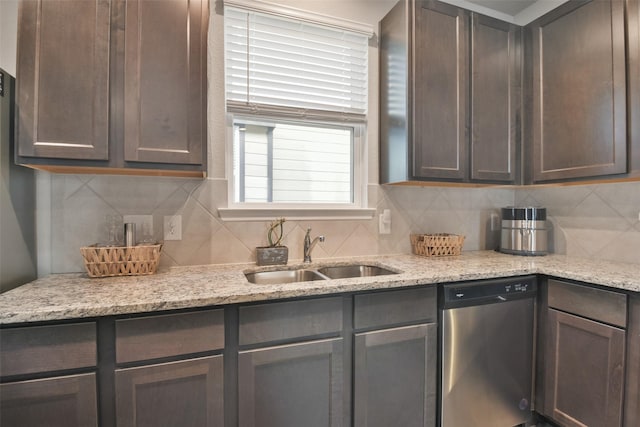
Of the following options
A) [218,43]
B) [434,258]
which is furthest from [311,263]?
[218,43]

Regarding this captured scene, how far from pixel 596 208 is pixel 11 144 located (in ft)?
10.5

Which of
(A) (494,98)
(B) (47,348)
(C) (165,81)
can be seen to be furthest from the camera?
(A) (494,98)

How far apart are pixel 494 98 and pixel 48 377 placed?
2.60 metres

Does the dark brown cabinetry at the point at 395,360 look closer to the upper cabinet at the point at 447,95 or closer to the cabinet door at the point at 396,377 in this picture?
the cabinet door at the point at 396,377

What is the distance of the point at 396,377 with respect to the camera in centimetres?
143

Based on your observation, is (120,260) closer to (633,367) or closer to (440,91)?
(440,91)

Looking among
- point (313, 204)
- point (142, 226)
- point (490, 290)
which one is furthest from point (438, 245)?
point (142, 226)

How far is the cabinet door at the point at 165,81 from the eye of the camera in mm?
1329

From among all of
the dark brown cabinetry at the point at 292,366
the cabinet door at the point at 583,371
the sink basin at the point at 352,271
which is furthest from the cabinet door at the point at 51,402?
the cabinet door at the point at 583,371

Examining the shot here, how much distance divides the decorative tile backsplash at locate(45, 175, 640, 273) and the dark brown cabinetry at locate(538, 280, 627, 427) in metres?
0.69

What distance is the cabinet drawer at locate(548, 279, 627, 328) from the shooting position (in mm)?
1385

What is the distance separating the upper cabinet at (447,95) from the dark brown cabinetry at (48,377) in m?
1.69

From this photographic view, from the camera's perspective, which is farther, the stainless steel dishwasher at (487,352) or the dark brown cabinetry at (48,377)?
the stainless steel dishwasher at (487,352)

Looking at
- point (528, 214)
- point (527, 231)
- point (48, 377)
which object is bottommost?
point (48, 377)
